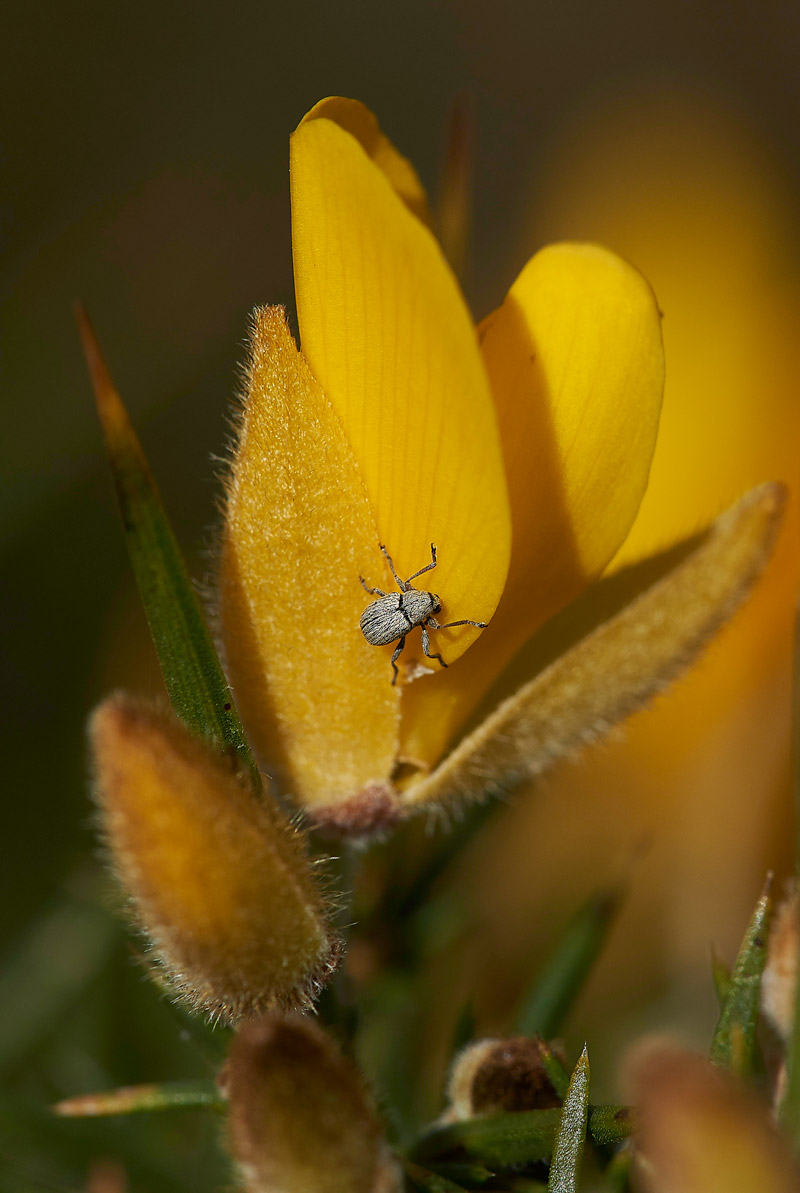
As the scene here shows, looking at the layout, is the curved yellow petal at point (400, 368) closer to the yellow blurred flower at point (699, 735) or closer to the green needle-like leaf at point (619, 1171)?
the yellow blurred flower at point (699, 735)

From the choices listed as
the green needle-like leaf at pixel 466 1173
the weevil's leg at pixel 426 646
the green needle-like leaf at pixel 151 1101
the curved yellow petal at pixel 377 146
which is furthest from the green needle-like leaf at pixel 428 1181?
the curved yellow petal at pixel 377 146

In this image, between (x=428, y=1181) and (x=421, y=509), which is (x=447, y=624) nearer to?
(x=421, y=509)

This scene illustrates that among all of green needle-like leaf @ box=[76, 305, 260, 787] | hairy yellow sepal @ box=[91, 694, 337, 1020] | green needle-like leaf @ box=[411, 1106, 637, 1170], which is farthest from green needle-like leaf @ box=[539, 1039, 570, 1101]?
green needle-like leaf @ box=[76, 305, 260, 787]

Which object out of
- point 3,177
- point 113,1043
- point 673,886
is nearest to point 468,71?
point 3,177

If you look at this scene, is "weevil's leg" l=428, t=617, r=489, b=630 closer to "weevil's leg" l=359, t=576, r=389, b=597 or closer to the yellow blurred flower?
"weevil's leg" l=359, t=576, r=389, b=597

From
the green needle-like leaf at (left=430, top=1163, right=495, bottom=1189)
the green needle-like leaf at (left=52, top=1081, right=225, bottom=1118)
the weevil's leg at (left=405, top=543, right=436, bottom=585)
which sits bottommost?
the green needle-like leaf at (left=430, top=1163, right=495, bottom=1189)

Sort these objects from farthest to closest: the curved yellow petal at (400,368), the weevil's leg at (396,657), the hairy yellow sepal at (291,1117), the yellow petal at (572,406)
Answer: the weevil's leg at (396,657), the yellow petal at (572,406), the curved yellow petal at (400,368), the hairy yellow sepal at (291,1117)
